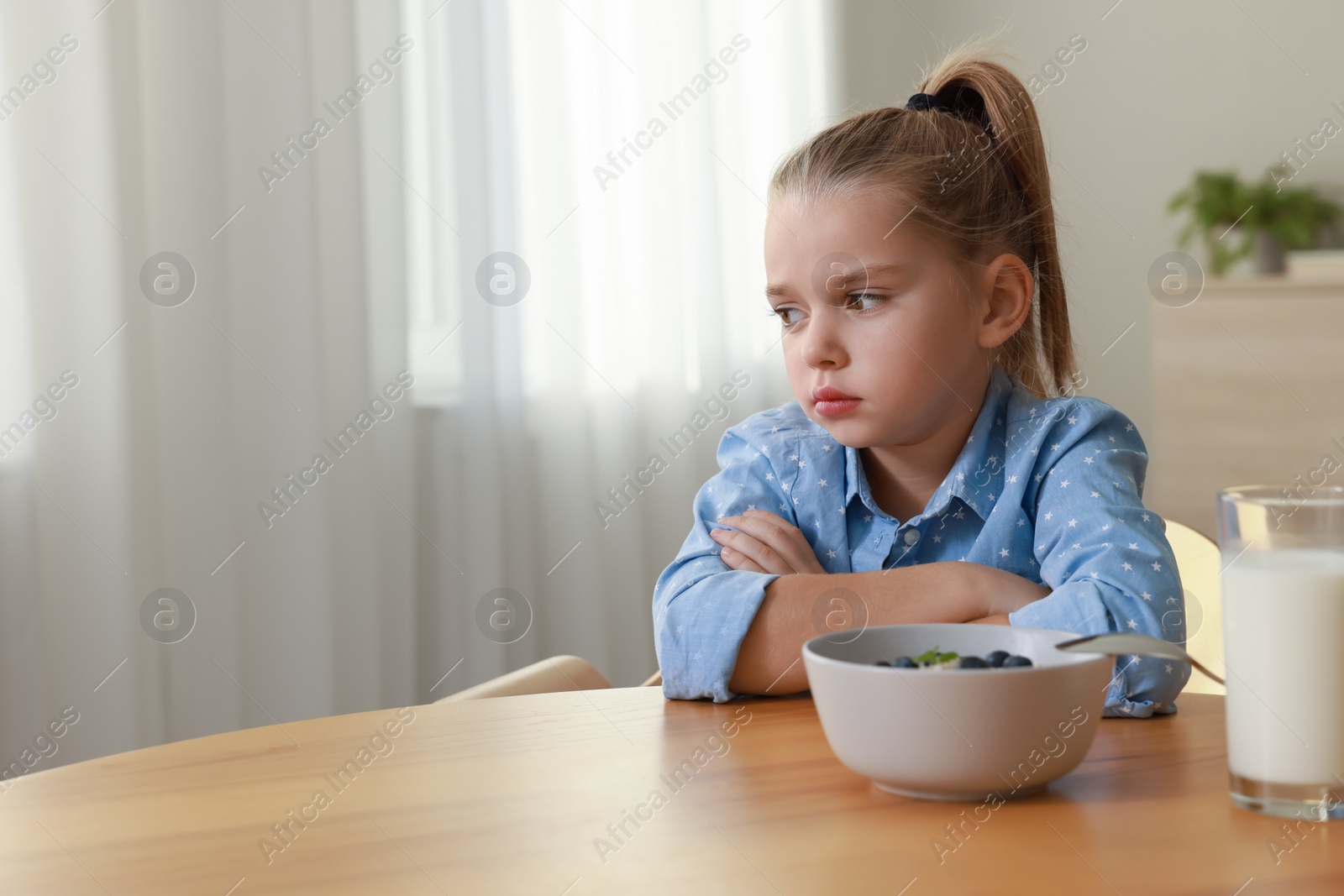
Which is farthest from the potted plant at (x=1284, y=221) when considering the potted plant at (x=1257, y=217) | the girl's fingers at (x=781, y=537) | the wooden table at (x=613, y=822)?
the wooden table at (x=613, y=822)

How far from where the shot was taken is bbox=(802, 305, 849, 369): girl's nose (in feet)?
3.34

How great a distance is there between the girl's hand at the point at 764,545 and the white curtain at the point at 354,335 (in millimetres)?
1249

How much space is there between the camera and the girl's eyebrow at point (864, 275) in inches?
40.4

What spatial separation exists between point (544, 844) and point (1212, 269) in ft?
10.6

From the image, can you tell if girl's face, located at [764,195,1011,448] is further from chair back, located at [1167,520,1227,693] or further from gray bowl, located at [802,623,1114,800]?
gray bowl, located at [802,623,1114,800]

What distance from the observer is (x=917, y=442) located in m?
1.13

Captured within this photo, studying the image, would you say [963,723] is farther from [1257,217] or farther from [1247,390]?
[1257,217]

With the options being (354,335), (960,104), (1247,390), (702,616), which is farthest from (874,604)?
(1247,390)

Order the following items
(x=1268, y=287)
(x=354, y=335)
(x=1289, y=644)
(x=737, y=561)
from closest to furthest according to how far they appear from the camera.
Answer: (x=1289, y=644)
(x=737, y=561)
(x=354, y=335)
(x=1268, y=287)

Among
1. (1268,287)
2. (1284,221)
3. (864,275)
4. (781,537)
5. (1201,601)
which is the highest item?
(1284,221)

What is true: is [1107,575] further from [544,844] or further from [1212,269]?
[1212,269]

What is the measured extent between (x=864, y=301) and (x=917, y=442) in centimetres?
17

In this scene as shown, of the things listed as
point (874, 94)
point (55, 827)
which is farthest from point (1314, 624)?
point (874, 94)

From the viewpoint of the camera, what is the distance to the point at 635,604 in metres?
2.70
